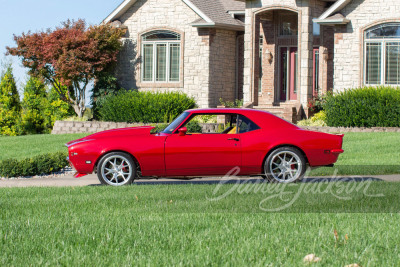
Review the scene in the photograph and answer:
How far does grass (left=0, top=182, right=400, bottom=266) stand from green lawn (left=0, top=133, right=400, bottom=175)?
371 centimetres

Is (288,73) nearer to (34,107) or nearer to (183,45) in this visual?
(183,45)

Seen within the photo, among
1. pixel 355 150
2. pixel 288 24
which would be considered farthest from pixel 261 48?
pixel 355 150

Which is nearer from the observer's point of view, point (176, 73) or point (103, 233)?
point (103, 233)

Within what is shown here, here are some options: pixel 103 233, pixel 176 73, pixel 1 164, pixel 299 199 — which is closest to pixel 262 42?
pixel 176 73

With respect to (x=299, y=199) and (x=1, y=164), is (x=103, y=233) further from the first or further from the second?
(x=1, y=164)

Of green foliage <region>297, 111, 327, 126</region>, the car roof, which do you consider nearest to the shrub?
green foliage <region>297, 111, 327, 126</region>

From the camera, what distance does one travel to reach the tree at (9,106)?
2775 cm

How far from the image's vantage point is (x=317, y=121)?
2272 centimetres

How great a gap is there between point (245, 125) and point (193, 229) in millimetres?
4668

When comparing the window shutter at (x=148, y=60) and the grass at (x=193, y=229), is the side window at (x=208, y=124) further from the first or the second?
the grass at (x=193, y=229)

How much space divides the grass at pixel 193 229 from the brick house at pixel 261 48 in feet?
49.8

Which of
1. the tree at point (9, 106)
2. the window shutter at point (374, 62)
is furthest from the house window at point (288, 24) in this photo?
the tree at point (9, 106)

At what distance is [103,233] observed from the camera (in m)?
5.98

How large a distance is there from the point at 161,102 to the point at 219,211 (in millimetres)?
17341
